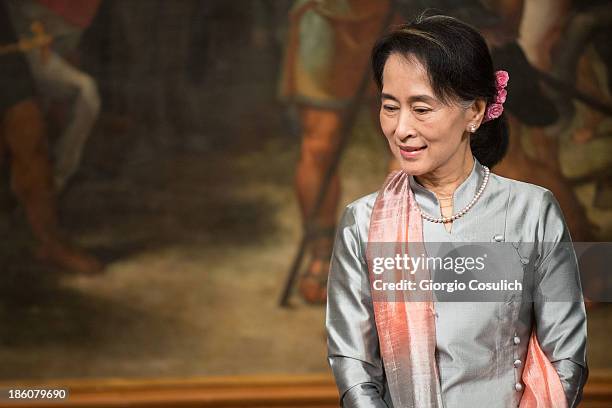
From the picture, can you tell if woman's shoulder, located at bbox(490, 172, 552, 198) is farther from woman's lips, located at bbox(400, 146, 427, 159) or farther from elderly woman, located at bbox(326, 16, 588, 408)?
woman's lips, located at bbox(400, 146, 427, 159)

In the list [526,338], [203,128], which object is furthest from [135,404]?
[526,338]

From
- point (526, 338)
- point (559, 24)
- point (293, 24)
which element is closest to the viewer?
point (526, 338)

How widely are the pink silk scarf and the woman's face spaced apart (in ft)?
0.38

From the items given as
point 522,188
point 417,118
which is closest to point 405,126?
point 417,118

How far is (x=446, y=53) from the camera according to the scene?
156cm

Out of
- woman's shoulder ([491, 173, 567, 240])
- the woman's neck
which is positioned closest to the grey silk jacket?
woman's shoulder ([491, 173, 567, 240])

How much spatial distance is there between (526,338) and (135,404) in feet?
9.86

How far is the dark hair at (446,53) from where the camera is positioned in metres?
1.57

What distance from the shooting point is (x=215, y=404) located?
4328 mm

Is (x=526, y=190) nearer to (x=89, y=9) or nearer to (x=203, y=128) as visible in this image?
(x=203, y=128)

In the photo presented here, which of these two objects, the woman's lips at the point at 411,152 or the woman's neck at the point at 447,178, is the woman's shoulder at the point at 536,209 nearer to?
the woman's neck at the point at 447,178

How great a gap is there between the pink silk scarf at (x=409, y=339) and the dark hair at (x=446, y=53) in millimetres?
260

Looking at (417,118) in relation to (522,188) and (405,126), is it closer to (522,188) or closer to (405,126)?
(405,126)

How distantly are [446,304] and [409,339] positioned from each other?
4.0 inches
